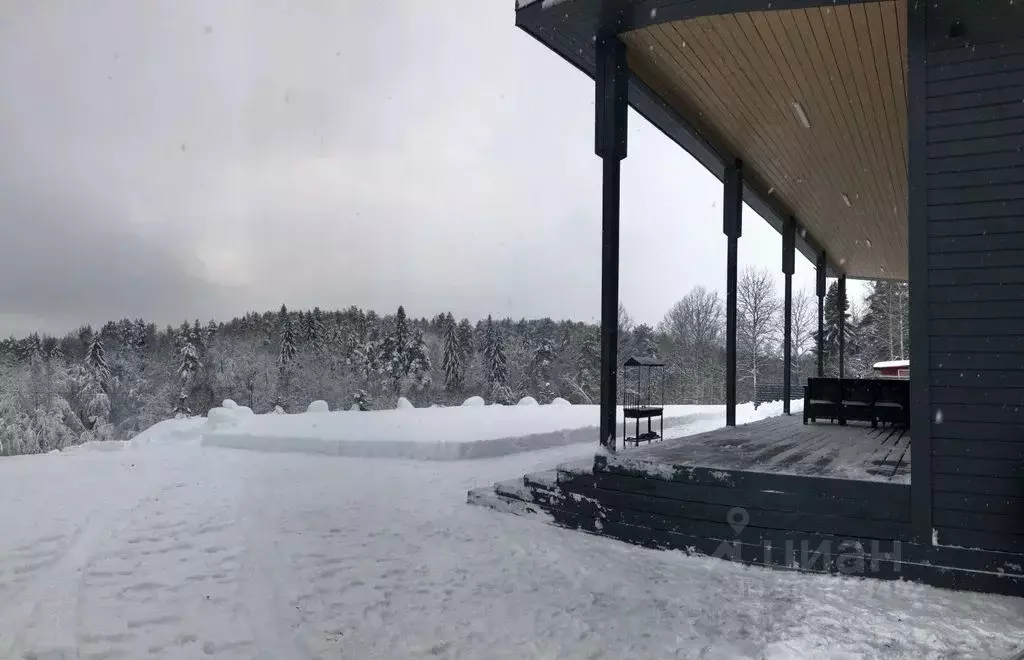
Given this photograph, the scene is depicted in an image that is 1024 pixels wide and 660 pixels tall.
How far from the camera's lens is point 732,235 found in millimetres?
7805

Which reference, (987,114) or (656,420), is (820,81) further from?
(656,420)

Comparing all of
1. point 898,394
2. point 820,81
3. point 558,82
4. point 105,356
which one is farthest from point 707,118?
point 105,356

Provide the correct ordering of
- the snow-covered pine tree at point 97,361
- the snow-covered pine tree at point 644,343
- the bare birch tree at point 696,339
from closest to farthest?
the snow-covered pine tree at point 644,343 < the snow-covered pine tree at point 97,361 < the bare birch tree at point 696,339

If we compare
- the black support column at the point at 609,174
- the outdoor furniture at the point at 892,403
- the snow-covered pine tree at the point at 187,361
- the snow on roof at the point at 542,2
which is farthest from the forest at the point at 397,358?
the snow on roof at the point at 542,2

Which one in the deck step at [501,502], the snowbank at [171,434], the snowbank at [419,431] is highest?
the deck step at [501,502]

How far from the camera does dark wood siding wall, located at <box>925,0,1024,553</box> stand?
3.53 meters

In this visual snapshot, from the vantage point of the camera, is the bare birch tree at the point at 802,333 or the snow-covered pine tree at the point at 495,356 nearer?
the bare birch tree at the point at 802,333

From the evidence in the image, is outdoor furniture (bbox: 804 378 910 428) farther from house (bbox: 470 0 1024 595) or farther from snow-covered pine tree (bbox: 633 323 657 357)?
snow-covered pine tree (bbox: 633 323 657 357)

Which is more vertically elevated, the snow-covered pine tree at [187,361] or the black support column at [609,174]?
the black support column at [609,174]

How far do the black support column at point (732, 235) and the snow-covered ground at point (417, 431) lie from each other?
12.6ft

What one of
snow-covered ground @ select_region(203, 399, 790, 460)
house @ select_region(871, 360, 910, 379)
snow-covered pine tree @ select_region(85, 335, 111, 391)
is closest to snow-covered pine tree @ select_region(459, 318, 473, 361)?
snow-covered pine tree @ select_region(85, 335, 111, 391)

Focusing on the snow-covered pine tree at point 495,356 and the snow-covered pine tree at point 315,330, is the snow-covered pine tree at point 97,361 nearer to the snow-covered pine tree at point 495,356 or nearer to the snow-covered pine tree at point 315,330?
the snow-covered pine tree at point 315,330

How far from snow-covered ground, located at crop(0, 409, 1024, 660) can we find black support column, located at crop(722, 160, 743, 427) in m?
4.23

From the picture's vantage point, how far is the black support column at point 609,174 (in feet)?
16.6
